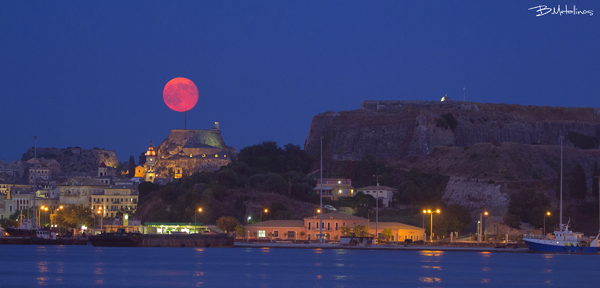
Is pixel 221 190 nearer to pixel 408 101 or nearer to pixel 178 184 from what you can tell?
pixel 178 184

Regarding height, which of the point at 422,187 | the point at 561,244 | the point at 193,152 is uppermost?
the point at 193,152

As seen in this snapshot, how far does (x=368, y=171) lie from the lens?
385 ft

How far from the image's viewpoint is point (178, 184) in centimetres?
11581

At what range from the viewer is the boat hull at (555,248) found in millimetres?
77125

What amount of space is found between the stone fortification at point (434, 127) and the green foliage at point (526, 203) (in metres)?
26.5

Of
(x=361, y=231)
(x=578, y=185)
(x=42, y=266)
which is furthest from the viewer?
(x=578, y=185)

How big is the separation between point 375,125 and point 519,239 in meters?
42.9

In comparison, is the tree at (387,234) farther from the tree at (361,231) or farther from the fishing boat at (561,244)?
the fishing boat at (561,244)

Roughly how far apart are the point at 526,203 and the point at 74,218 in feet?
191

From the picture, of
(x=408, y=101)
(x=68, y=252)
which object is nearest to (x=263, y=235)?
(x=68, y=252)

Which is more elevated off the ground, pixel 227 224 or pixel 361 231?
pixel 227 224

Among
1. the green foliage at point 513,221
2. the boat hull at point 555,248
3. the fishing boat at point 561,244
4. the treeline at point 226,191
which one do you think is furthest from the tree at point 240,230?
the boat hull at point 555,248


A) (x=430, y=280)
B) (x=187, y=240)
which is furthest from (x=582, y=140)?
(x=430, y=280)

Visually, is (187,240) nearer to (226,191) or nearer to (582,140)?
(226,191)
